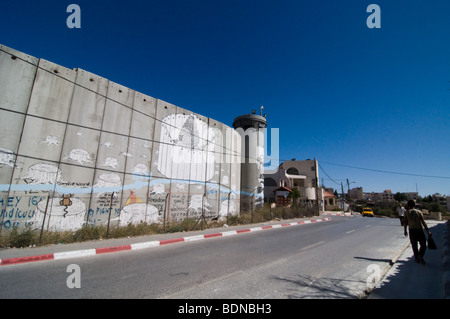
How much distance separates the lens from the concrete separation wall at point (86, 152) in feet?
25.3

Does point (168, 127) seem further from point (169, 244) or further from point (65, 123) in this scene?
point (169, 244)

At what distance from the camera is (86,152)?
9289 millimetres

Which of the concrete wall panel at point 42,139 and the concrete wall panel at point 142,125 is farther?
the concrete wall panel at point 142,125

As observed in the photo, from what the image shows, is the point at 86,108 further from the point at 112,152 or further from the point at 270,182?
the point at 270,182

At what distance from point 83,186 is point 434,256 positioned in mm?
12893

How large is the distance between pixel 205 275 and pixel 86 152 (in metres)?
7.91

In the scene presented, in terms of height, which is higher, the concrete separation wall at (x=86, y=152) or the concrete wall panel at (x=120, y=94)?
the concrete wall panel at (x=120, y=94)

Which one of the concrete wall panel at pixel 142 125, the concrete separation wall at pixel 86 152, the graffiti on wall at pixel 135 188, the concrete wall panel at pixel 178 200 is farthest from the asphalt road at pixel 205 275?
the concrete wall panel at pixel 142 125

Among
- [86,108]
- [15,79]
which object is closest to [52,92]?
[15,79]

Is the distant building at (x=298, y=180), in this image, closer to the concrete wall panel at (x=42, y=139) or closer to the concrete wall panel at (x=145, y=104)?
the concrete wall panel at (x=145, y=104)

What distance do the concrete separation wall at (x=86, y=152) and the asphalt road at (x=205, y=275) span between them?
11.8ft

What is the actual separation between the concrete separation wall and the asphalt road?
3.60 m

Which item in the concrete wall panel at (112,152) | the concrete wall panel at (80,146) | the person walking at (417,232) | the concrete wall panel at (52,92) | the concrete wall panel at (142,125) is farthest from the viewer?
the concrete wall panel at (142,125)
